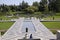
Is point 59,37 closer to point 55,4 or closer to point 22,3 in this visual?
point 55,4

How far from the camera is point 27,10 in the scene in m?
48.8

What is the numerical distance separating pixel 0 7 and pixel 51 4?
16187 mm

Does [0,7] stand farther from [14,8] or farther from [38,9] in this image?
[38,9]

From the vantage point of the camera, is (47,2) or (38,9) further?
(47,2)

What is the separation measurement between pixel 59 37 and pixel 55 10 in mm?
38174

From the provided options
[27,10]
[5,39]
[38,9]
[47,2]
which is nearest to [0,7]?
[27,10]

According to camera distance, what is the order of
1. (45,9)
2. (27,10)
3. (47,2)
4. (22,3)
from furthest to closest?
1. (22,3)
2. (47,2)
3. (27,10)
4. (45,9)

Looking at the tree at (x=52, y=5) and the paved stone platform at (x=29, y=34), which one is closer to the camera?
the paved stone platform at (x=29, y=34)

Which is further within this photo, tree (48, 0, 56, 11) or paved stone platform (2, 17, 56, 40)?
tree (48, 0, 56, 11)

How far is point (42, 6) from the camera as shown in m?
49.7

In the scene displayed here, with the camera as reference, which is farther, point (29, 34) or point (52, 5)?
point (52, 5)

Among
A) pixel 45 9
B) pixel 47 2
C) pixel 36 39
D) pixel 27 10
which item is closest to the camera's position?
pixel 36 39

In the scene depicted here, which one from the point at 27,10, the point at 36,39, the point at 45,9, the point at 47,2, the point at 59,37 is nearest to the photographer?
the point at 59,37

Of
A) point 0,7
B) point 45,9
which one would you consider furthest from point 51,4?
point 0,7
